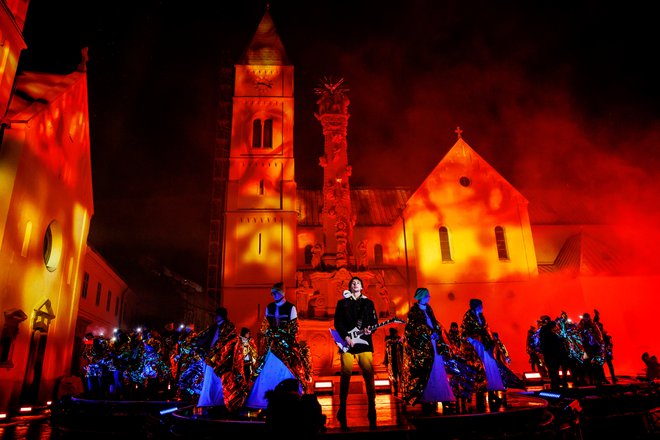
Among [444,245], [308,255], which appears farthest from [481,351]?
[308,255]

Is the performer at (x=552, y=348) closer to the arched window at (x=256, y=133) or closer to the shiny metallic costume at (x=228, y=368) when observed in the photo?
the shiny metallic costume at (x=228, y=368)

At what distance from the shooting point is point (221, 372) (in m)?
7.23

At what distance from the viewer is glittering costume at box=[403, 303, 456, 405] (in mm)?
6836

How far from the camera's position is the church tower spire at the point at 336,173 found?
22.3m

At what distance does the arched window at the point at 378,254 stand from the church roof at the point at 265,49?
16824 millimetres

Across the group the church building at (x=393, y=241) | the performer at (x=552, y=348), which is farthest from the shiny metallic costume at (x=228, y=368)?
the church building at (x=393, y=241)

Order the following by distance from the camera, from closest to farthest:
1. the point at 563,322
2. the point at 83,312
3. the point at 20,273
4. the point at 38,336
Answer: the point at 563,322, the point at 20,273, the point at 38,336, the point at 83,312

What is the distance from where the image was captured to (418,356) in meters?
7.08

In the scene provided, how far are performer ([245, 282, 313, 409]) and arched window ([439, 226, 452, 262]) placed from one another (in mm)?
23355

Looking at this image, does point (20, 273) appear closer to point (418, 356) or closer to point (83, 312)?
point (83, 312)

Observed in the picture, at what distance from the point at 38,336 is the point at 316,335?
11.0 m

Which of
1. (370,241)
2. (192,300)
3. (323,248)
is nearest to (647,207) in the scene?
(370,241)

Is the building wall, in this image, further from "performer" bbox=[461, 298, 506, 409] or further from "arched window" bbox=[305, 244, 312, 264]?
"arched window" bbox=[305, 244, 312, 264]

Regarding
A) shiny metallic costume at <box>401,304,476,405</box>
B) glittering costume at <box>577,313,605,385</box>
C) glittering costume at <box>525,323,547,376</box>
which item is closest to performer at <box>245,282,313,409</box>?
shiny metallic costume at <box>401,304,476,405</box>
